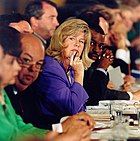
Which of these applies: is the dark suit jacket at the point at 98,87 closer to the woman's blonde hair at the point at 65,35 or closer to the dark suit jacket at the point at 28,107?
the woman's blonde hair at the point at 65,35

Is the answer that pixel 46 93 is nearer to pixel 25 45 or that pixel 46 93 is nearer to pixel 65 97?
pixel 65 97

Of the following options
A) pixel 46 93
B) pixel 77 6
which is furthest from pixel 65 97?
pixel 77 6

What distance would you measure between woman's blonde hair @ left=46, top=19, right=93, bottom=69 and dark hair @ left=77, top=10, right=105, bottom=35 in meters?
0.02

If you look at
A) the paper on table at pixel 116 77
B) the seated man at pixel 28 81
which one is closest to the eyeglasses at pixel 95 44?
the paper on table at pixel 116 77

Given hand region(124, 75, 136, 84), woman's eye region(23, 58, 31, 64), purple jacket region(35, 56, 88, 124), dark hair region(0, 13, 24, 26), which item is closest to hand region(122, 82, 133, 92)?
hand region(124, 75, 136, 84)

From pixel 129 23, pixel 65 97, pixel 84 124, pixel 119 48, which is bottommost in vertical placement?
pixel 84 124

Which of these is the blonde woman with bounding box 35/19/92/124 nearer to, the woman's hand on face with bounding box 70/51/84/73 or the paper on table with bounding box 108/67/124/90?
the woman's hand on face with bounding box 70/51/84/73

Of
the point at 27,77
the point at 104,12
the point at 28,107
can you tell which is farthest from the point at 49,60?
the point at 104,12

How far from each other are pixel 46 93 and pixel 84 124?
8.6 inches

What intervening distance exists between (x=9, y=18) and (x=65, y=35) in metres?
0.26

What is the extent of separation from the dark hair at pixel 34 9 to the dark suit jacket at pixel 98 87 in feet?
1.10

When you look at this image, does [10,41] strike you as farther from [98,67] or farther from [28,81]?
[98,67]

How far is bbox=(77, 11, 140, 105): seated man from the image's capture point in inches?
68.1

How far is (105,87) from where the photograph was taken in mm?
1746
